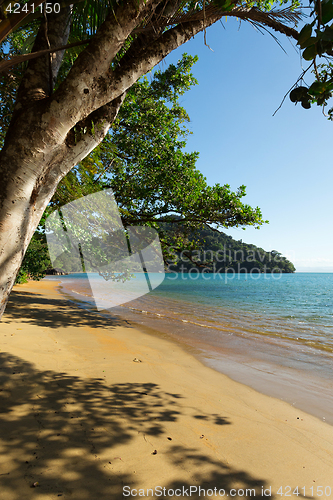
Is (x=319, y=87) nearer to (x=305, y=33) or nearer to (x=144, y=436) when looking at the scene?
(x=305, y=33)

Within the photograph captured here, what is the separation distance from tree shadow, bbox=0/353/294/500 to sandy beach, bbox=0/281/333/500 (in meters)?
0.01

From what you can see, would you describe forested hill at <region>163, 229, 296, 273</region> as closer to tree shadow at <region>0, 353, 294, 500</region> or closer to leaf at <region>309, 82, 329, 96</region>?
tree shadow at <region>0, 353, 294, 500</region>

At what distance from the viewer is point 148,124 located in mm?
11320

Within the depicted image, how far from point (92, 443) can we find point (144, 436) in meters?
0.63

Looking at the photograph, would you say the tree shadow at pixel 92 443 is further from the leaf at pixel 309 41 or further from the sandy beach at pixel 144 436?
the leaf at pixel 309 41

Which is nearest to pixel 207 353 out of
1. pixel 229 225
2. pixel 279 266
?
pixel 229 225

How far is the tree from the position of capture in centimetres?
191

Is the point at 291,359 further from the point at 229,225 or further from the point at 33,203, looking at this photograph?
the point at 33,203

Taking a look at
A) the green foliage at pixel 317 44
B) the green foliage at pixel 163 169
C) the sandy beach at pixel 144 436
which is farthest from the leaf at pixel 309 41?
the green foliage at pixel 163 169

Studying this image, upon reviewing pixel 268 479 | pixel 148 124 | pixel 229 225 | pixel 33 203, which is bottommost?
pixel 268 479

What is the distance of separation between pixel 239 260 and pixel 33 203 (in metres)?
109

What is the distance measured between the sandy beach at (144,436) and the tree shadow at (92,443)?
1 centimetres

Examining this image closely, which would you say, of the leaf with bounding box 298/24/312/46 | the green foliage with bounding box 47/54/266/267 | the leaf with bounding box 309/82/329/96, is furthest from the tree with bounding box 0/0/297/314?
the green foliage with bounding box 47/54/266/267

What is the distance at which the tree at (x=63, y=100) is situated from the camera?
1.91 meters
